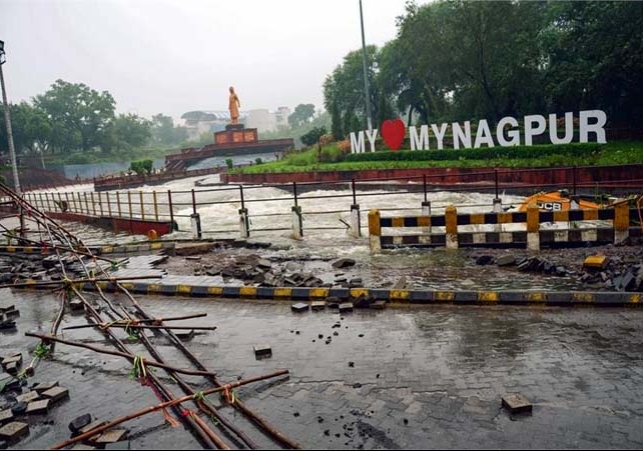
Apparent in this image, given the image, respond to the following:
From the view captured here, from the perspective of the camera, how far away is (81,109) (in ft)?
292

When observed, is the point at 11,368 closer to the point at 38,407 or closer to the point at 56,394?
the point at 56,394

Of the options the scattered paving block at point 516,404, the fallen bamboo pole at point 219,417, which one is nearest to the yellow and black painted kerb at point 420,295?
the scattered paving block at point 516,404

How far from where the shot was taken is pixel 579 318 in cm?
676

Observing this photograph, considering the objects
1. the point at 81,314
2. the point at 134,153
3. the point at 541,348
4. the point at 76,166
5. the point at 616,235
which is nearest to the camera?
the point at 541,348

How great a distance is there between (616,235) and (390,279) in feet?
16.2

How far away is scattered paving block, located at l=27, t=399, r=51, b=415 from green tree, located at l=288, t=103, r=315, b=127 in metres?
158

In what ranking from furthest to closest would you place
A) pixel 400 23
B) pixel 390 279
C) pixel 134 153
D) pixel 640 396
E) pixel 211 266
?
pixel 134 153, pixel 400 23, pixel 211 266, pixel 390 279, pixel 640 396

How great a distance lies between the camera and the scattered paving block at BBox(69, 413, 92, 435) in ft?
15.1

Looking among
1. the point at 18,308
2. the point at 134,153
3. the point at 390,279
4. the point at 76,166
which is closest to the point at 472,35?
the point at 390,279

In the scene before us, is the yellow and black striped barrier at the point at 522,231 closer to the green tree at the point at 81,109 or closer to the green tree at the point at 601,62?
the green tree at the point at 601,62

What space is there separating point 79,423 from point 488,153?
27.5m

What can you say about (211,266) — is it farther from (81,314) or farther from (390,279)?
(390,279)

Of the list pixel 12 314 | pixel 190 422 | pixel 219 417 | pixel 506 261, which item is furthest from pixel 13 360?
pixel 506 261

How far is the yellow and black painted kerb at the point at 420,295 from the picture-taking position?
23.6ft
